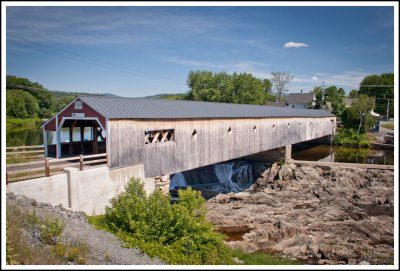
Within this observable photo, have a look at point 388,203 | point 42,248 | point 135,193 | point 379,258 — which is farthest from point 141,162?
point 388,203

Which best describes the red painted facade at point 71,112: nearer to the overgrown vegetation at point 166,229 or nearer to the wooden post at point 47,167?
the wooden post at point 47,167

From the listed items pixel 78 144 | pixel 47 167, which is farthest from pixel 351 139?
pixel 47 167

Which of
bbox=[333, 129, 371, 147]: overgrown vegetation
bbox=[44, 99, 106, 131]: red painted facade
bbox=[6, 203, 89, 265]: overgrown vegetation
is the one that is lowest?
bbox=[333, 129, 371, 147]: overgrown vegetation

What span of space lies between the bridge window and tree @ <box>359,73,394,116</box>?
205ft

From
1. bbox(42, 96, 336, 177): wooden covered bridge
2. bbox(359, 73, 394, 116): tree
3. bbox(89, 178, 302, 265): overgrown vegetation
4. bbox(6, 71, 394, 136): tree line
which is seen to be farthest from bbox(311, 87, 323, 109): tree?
bbox(89, 178, 302, 265): overgrown vegetation

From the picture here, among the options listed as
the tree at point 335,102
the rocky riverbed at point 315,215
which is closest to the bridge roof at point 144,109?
the rocky riverbed at point 315,215

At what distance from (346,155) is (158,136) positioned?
29500 mm

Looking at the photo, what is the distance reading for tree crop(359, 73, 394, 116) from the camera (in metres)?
70.4

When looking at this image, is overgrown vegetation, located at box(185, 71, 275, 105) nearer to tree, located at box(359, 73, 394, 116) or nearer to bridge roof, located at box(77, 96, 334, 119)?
tree, located at box(359, 73, 394, 116)

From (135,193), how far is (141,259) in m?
2.81

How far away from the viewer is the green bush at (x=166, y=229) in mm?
9031

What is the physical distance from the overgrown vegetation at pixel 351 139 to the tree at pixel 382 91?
79.5 ft

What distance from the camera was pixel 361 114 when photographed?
4772 centimetres

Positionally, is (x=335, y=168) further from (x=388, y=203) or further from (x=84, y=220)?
(x=84, y=220)
